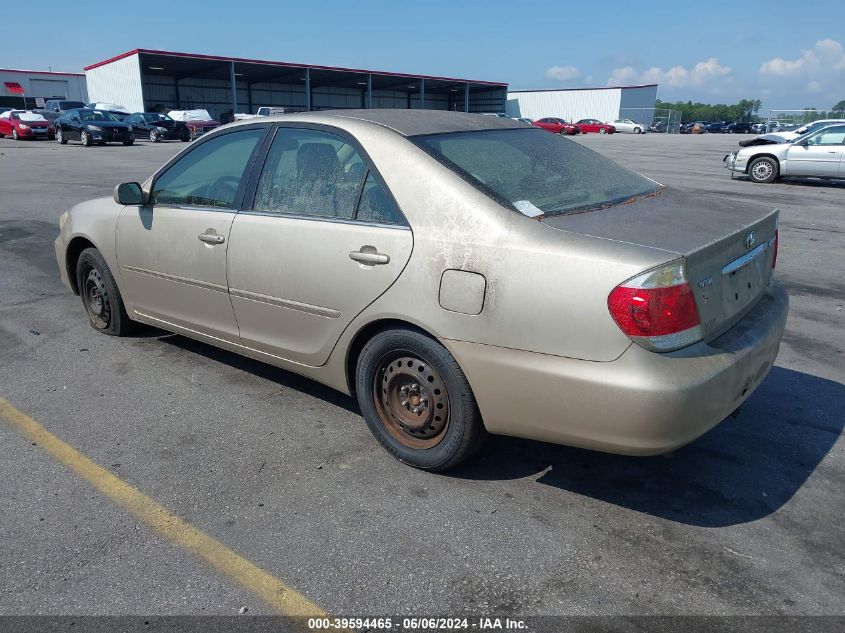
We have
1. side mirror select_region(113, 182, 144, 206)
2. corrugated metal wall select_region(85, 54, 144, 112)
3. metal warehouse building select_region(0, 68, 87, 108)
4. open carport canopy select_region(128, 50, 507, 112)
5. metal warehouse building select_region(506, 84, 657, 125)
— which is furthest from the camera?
metal warehouse building select_region(506, 84, 657, 125)

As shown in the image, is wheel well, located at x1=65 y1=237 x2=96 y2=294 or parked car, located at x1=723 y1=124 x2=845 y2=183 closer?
wheel well, located at x1=65 y1=237 x2=96 y2=294

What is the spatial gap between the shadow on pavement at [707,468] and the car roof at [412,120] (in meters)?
1.67

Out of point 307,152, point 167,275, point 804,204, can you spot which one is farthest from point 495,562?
point 804,204

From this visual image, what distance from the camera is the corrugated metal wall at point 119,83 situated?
4855cm

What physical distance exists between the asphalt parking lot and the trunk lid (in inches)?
18.2

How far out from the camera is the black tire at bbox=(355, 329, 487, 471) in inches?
120

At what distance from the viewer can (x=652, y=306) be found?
255 centimetres

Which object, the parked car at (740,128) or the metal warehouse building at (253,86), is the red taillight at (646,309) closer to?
the metal warehouse building at (253,86)

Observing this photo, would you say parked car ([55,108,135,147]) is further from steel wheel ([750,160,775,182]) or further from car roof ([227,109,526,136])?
car roof ([227,109,526,136])

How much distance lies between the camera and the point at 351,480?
3.24 metres

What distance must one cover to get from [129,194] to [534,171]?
102 inches

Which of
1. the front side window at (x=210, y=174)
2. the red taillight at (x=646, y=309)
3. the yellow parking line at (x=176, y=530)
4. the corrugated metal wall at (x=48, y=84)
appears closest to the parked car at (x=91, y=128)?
the front side window at (x=210, y=174)

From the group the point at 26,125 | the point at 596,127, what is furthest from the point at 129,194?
the point at 596,127

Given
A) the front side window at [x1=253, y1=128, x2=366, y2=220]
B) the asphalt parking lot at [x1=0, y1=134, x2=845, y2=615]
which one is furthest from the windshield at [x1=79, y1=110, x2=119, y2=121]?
the front side window at [x1=253, y1=128, x2=366, y2=220]
